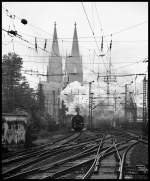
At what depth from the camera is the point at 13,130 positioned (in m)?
23.5

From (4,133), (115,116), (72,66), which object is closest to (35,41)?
(4,133)

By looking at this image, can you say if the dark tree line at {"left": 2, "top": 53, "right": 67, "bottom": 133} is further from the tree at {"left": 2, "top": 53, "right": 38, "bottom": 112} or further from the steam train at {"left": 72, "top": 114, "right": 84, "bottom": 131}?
the steam train at {"left": 72, "top": 114, "right": 84, "bottom": 131}

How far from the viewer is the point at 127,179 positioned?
11727mm

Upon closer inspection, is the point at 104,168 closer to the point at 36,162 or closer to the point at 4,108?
the point at 36,162

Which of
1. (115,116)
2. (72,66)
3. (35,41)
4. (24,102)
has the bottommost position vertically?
(115,116)

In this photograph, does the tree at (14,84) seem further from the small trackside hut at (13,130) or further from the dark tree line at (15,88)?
the small trackside hut at (13,130)

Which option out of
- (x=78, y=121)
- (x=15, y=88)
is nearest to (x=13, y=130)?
(x=78, y=121)

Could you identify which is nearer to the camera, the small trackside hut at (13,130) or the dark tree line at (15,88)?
the small trackside hut at (13,130)

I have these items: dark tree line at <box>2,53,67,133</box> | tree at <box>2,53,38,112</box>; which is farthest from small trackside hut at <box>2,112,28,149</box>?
tree at <box>2,53,38,112</box>

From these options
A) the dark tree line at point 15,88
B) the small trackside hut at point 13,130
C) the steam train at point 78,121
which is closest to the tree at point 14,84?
the dark tree line at point 15,88

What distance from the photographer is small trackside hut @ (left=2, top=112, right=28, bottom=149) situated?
22.0 m

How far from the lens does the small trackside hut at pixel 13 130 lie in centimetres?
2197

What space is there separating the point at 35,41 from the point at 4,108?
28539 millimetres

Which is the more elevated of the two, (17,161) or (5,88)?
(5,88)
